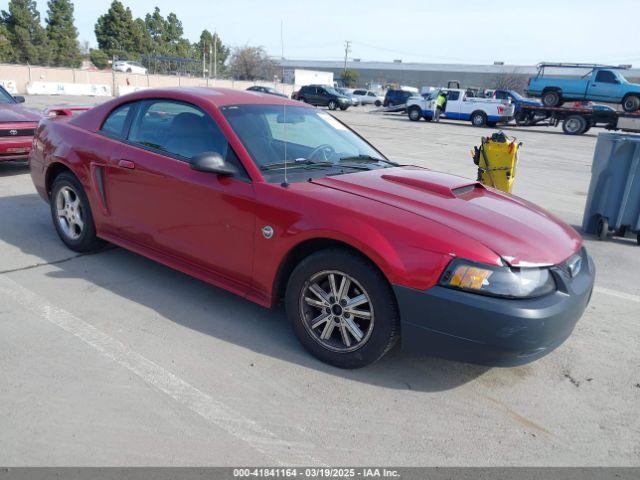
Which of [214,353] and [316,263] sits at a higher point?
[316,263]

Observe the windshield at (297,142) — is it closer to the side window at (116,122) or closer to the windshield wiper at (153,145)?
the windshield wiper at (153,145)

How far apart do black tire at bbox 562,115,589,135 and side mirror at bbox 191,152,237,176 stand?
25844mm

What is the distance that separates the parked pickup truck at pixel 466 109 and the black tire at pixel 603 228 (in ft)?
73.2

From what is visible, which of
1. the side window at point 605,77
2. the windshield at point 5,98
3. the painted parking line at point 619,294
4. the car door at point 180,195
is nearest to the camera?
the car door at point 180,195

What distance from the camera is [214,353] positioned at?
3.32m

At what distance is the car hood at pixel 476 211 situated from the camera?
9.50 ft

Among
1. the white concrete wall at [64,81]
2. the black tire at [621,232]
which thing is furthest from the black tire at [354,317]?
the white concrete wall at [64,81]

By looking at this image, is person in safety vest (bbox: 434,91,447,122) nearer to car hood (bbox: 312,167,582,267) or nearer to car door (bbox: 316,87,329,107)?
car door (bbox: 316,87,329,107)

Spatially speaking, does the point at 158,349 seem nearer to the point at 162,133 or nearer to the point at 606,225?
the point at 162,133

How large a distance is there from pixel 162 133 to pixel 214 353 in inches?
71.9

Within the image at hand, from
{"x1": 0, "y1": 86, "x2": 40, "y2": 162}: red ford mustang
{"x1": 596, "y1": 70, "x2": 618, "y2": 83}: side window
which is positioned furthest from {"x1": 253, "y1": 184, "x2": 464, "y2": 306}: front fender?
{"x1": 596, "y1": 70, "x2": 618, "y2": 83}: side window

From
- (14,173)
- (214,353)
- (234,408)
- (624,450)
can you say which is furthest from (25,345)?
(14,173)

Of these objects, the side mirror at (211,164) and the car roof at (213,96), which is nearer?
the side mirror at (211,164)

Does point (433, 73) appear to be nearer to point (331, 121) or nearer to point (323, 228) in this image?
point (331, 121)
